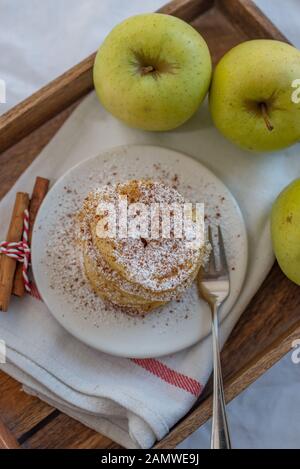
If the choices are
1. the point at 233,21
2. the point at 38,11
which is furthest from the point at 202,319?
the point at 38,11

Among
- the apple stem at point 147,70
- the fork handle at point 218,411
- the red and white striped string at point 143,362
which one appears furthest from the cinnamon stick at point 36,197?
the fork handle at point 218,411

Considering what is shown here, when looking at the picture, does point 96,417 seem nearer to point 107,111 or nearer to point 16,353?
point 16,353

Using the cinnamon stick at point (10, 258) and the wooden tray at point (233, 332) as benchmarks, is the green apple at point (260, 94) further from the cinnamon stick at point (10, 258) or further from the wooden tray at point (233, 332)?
the cinnamon stick at point (10, 258)

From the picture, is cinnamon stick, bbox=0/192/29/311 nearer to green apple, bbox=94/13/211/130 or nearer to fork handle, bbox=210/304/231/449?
green apple, bbox=94/13/211/130

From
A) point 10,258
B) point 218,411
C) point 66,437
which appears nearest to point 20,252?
point 10,258

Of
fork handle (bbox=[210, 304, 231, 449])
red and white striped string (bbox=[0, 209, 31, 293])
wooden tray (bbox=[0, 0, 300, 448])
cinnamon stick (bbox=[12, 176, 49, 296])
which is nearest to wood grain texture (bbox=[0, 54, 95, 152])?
wooden tray (bbox=[0, 0, 300, 448])

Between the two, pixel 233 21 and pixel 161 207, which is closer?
pixel 161 207
